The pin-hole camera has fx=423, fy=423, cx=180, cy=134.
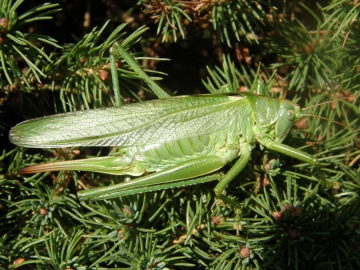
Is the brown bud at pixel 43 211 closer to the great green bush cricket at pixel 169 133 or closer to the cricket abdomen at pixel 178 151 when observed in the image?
the great green bush cricket at pixel 169 133

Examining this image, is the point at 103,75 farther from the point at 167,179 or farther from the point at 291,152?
the point at 291,152

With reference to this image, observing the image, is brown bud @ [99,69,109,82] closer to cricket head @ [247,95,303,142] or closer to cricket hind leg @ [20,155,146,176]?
cricket hind leg @ [20,155,146,176]

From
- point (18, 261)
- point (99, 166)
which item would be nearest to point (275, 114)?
point (99, 166)

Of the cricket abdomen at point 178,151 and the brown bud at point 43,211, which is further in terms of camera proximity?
the cricket abdomen at point 178,151

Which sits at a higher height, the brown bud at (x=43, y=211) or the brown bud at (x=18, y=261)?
the brown bud at (x=43, y=211)

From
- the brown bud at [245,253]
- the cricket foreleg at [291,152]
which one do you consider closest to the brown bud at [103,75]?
the cricket foreleg at [291,152]

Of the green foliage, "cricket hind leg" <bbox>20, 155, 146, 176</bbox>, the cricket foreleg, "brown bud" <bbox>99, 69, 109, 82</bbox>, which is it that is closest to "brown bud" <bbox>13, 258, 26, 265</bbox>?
the green foliage

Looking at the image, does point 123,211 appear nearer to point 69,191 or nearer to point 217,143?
point 69,191
